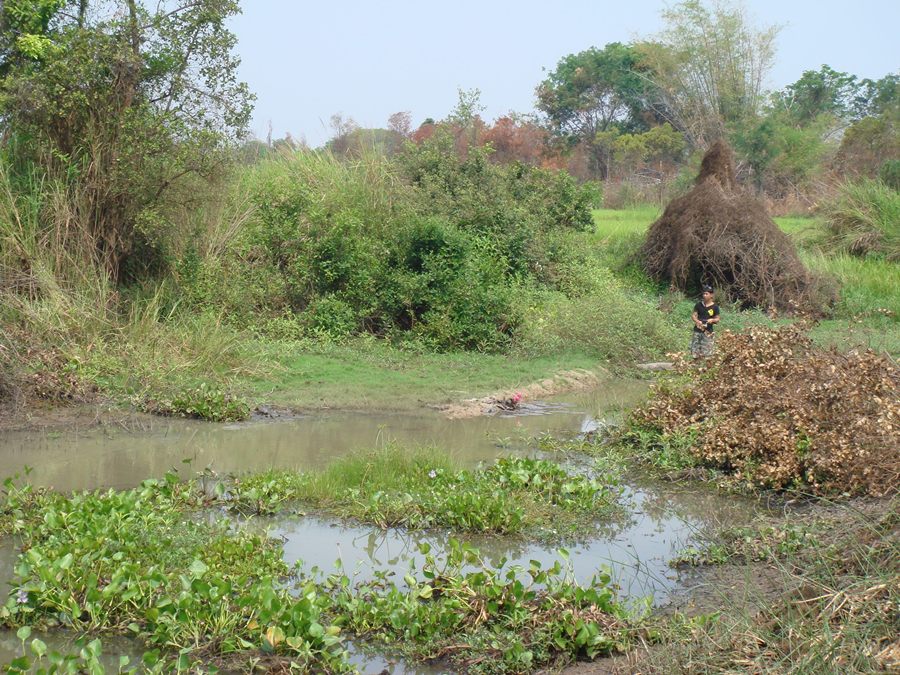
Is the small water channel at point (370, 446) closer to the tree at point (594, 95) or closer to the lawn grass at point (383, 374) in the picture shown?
the lawn grass at point (383, 374)

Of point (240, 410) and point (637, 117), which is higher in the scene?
point (637, 117)

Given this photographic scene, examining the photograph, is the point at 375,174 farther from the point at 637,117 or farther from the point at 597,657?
the point at 637,117

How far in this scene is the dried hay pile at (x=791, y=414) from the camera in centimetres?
735

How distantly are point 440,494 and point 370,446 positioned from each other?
2.29 meters

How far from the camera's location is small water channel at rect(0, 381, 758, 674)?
6.24 m

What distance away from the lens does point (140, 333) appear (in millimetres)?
11109

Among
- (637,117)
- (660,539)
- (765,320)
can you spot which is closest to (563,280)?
(765,320)

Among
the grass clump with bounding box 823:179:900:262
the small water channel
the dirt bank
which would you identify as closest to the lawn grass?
the dirt bank

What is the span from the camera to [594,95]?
43625 mm

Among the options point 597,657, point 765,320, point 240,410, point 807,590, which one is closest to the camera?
point 807,590

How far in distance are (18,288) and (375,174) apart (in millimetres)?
6824

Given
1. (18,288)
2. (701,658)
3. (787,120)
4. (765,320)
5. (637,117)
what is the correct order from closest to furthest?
(701,658)
(18,288)
(765,320)
(787,120)
(637,117)

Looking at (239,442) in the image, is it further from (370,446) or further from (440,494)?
(440,494)

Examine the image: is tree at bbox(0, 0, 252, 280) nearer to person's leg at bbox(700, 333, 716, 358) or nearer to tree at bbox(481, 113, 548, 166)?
person's leg at bbox(700, 333, 716, 358)
